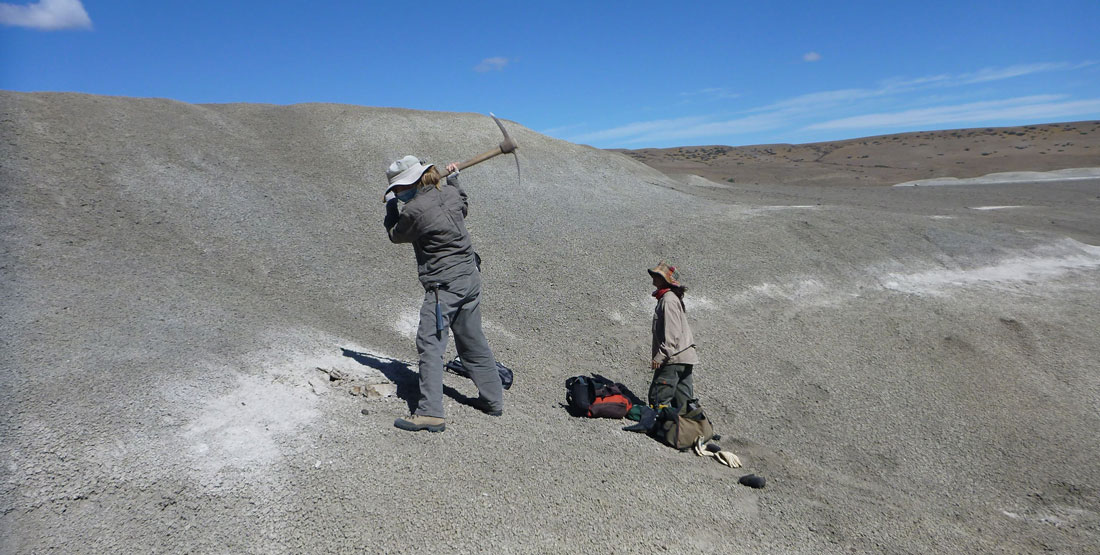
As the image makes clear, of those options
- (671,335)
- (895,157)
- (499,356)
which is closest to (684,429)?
(671,335)

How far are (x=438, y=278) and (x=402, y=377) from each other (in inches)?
54.8

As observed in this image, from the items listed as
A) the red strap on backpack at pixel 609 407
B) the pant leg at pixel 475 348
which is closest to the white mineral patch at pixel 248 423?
the pant leg at pixel 475 348

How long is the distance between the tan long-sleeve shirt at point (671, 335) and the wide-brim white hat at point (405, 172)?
279 centimetres

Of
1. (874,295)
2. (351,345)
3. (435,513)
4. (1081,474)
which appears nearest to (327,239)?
(351,345)

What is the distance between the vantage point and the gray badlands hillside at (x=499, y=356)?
14.3 ft

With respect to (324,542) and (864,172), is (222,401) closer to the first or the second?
(324,542)

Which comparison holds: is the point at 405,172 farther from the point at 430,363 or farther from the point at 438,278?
the point at 430,363

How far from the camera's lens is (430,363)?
5457 millimetres

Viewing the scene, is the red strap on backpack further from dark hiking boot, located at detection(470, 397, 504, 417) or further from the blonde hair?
the blonde hair

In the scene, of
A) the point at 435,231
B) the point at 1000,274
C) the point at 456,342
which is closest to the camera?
the point at 435,231

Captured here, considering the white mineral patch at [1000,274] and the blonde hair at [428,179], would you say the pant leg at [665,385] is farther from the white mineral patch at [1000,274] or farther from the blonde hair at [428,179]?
the white mineral patch at [1000,274]

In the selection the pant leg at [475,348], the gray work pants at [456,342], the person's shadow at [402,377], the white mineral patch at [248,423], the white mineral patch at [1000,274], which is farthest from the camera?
the white mineral patch at [1000,274]

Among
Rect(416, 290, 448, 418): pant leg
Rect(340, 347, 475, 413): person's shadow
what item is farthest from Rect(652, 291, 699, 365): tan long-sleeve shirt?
Rect(416, 290, 448, 418): pant leg

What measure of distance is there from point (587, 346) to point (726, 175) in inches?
1905
